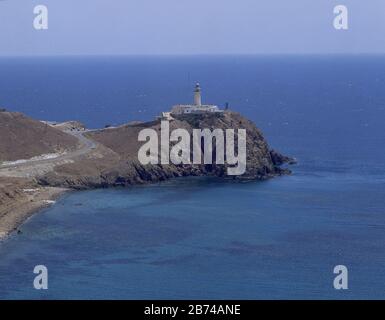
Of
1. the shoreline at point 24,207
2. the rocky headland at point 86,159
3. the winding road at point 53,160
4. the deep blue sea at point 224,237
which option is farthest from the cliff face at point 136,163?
the shoreline at point 24,207

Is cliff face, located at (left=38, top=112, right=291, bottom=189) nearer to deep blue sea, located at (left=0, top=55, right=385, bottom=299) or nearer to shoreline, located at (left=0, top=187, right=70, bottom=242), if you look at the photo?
deep blue sea, located at (left=0, top=55, right=385, bottom=299)

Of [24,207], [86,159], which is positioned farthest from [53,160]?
[24,207]

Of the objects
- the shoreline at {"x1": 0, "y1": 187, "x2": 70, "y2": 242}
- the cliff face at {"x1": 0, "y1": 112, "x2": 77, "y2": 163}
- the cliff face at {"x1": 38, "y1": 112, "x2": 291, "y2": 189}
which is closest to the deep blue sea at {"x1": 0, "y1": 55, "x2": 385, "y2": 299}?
the shoreline at {"x1": 0, "y1": 187, "x2": 70, "y2": 242}

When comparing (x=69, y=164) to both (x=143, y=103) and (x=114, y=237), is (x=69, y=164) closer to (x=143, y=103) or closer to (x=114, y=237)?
(x=114, y=237)

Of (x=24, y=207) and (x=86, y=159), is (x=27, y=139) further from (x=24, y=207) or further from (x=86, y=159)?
(x=24, y=207)

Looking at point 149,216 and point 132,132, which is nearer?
point 149,216

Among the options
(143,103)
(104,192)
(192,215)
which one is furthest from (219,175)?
(143,103)

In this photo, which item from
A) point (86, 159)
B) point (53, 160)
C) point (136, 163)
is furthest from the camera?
point (136, 163)
